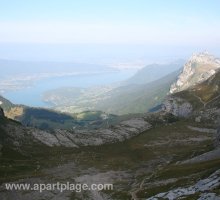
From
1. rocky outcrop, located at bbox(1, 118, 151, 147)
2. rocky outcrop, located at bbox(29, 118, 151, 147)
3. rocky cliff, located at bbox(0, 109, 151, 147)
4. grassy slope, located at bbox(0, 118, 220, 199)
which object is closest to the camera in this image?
grassy slope, located at bbox(0, 118, 220, 199)

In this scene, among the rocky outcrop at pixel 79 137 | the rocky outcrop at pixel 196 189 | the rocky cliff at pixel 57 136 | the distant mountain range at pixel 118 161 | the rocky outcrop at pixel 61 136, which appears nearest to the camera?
the rocky outcrop at pixel 196 189

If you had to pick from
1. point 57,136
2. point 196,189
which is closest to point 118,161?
point 57,136

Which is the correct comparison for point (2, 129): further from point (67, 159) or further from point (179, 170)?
point (179, 170)

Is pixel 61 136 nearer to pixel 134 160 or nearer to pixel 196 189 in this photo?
pixel 134 160

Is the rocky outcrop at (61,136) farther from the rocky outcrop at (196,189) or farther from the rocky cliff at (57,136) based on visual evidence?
the rocky outcrop at (196,189)

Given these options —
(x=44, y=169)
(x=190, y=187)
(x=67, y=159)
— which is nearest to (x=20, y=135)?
(x=67, y=159)

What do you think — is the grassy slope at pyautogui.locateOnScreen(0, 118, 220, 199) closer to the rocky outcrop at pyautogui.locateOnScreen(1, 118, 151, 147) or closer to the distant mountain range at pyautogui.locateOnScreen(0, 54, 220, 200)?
the distant mountain range at pyautogui.locateOnScreen(0, 54, 220, 200)

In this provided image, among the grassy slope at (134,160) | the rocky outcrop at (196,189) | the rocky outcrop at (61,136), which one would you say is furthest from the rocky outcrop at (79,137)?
the rocky outcrop at (196,189)

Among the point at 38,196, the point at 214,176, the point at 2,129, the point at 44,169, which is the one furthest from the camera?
the point at 2,129

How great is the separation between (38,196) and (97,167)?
37.8 meters

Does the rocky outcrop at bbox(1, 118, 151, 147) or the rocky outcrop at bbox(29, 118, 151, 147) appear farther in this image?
the rocky outcrop at bbox(29, 118, 151, 147)

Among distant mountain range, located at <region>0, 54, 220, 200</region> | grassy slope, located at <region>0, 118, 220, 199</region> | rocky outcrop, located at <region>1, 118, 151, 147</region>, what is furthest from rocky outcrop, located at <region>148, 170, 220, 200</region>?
rocky outcrop, located at <region>1, 118, 151, 147</region>

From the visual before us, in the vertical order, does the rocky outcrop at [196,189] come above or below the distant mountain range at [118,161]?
above

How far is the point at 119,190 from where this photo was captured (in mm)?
90000
